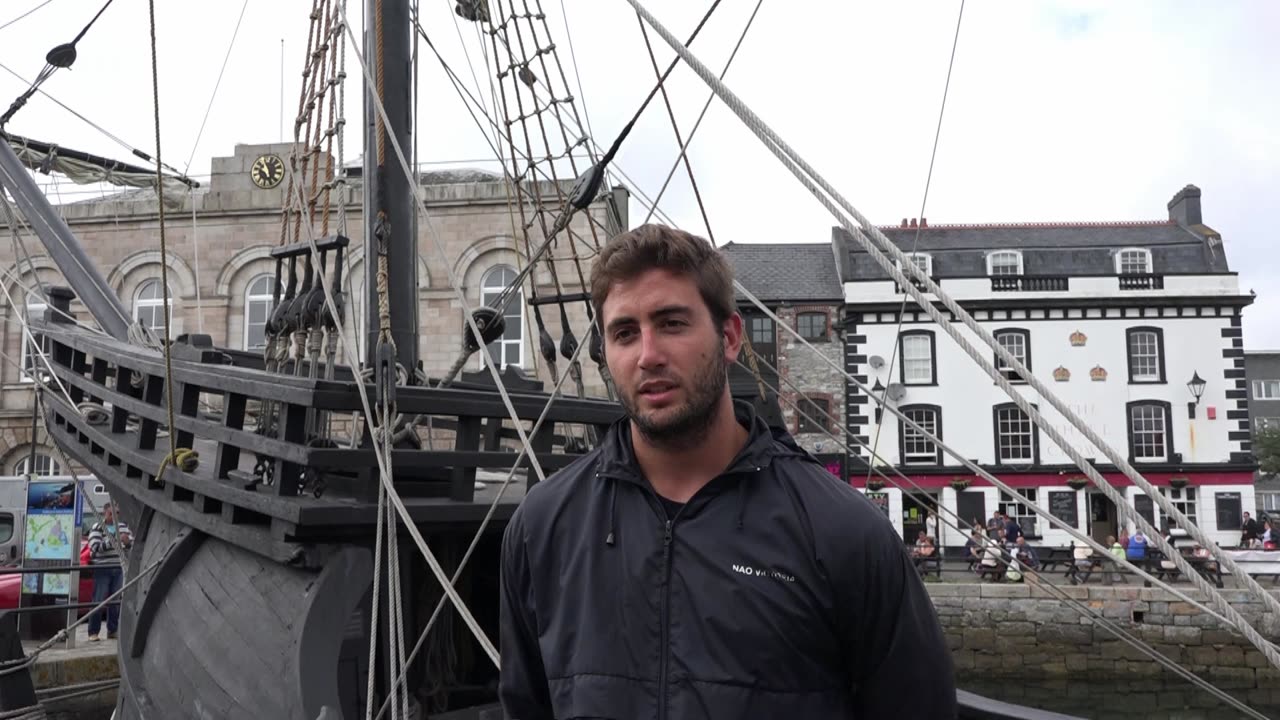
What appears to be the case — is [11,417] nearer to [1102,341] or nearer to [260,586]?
[260,586]

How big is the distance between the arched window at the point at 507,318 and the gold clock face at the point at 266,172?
169 inches

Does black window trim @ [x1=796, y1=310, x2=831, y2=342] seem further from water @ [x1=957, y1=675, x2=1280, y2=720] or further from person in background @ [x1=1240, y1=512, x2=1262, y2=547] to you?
water @ [x1=957, y1=675, x2=1280, y2=720]

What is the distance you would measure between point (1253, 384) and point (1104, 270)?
22.8m

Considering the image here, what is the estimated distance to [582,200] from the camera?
4.54m

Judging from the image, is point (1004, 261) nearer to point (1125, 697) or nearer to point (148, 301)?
point (1125, 697)

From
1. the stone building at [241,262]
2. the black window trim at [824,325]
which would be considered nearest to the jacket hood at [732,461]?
the stone building at [241,262]

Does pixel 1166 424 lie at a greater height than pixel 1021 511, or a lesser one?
greater

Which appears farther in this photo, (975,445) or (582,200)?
(975,445)

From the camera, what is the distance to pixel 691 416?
1.44 m

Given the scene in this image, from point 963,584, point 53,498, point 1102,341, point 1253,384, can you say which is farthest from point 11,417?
point 1253,384

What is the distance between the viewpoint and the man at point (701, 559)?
1.36 metres

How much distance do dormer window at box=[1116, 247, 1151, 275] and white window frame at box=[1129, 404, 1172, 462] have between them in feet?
12.9

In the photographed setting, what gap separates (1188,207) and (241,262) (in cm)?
2431

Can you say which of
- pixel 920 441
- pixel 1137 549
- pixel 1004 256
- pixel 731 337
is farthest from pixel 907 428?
pixel 731 337
